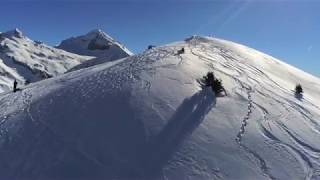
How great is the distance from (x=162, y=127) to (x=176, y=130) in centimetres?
47

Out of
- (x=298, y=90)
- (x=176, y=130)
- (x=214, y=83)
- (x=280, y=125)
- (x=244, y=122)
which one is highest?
(x=298, y=90)

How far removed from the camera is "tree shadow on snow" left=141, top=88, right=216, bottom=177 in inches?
525

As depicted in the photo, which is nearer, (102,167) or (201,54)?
(102,167)

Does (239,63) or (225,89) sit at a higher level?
(239,63)

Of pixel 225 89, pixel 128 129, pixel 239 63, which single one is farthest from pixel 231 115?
pixel 239 63

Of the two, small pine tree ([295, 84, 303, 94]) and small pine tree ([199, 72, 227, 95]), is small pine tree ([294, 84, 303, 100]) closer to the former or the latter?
small pine tree ([295, 84, 303, 94])

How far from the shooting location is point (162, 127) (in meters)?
15.0

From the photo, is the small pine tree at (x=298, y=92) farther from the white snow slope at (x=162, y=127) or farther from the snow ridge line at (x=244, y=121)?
the snow ridge line at (x=244, y=121)

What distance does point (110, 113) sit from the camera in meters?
16.1

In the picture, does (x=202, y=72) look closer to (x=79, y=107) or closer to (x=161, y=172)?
(x=79, y=107)

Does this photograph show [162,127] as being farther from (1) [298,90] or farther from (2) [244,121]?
(1) [298,90]

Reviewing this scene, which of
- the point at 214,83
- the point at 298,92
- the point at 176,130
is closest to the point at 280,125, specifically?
the point at 214,83

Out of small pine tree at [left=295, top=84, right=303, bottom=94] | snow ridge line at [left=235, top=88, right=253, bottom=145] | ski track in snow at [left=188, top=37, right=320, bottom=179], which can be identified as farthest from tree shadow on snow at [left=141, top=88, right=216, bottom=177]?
small pine tree at [left=295, top=84, right=303, bottom=94]

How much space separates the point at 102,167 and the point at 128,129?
6.89 ft
